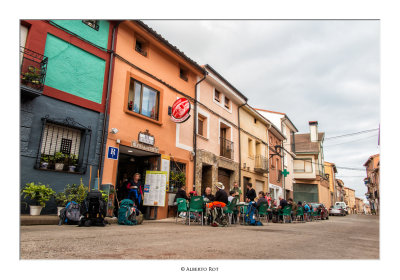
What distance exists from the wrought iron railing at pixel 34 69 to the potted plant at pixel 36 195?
2292mm

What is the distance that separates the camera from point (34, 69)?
646cm

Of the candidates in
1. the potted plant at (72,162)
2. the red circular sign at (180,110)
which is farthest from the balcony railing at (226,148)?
the potted plant at (72,162)

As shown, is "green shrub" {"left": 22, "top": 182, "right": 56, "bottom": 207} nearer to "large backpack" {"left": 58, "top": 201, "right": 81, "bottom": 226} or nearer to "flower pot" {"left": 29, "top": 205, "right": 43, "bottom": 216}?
"flower pot" {"left": 29, "top": 205, "right": 43, "bottom": 216}

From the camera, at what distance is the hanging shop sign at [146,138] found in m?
9.75

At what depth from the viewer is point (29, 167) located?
6559 mm

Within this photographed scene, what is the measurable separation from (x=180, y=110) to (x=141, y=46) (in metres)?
2.90

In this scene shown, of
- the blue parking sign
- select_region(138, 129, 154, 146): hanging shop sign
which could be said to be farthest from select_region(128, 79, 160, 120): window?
the blue parking sign

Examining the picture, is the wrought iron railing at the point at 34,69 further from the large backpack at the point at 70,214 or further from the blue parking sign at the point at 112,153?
the large backpack at the point at 70,214

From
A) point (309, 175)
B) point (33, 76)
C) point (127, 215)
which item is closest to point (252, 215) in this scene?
point (127, 215)

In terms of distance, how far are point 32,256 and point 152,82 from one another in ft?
28.6

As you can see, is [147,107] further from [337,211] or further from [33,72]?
[337,211]
